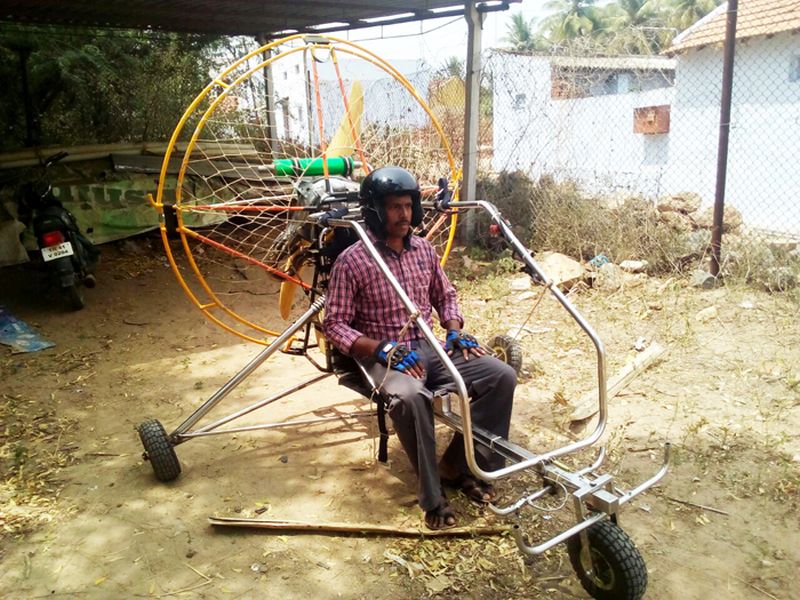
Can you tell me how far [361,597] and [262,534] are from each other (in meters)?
0.62

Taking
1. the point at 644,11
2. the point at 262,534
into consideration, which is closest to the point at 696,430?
the point at 262,534

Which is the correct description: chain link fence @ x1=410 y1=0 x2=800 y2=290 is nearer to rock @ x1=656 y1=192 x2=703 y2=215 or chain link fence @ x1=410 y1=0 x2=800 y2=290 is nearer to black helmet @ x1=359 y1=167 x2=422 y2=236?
rock @ x1=656 y1=192 x2=703 y2=215

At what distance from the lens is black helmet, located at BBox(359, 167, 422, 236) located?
294 centimetres

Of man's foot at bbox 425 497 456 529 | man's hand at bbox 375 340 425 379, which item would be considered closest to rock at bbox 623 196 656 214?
man's hand at bbox 375 340 425 379

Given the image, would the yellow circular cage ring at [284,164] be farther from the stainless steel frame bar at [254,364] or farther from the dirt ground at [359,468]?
the dirt ground at [359,468]

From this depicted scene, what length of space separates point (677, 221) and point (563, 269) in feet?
4.46

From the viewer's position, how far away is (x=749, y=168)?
8.84m

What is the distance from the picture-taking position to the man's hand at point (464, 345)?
118 inches

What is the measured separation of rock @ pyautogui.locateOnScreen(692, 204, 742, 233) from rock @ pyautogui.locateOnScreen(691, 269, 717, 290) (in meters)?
0.95

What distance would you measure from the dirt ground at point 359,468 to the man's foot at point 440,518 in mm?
78

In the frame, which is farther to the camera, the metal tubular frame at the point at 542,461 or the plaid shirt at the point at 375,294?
the plaid shirt at the point at 375,294

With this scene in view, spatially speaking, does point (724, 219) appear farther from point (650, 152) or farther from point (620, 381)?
point (650, 152)

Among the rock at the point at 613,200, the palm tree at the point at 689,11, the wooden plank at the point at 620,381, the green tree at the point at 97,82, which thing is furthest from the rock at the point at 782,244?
the palm tree at the point at 689,11

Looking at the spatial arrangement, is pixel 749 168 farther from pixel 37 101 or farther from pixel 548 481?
pixel 37 101
